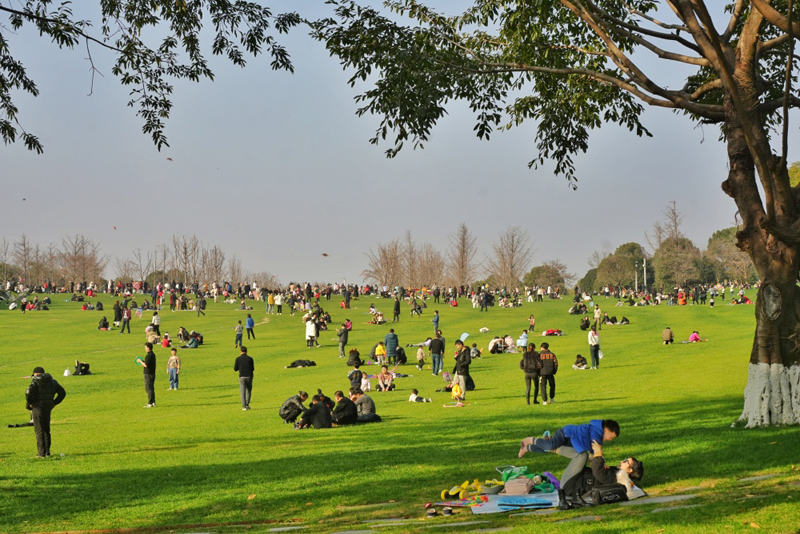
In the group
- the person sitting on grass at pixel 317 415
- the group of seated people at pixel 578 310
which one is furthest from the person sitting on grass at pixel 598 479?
the group of seated people at pixel 578 310

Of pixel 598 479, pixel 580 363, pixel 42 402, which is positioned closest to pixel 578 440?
pixel 598 479

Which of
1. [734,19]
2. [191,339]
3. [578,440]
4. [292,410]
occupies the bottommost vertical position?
[292,410]

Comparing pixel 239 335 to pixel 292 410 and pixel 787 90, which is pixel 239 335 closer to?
pixel 292 410

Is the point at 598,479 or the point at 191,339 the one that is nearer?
the point at 598,479

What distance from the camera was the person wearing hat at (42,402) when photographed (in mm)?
17641

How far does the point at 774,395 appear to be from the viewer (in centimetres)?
1617

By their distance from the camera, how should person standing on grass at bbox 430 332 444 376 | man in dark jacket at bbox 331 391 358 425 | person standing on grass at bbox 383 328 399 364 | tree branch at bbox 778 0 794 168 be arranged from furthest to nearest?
person standing on grass at bbox 383 328 399 364 → person standing on grass at bbox 430 332 444 376 → man in dark jacket at bbox 331 391 358 425 → tree branch at bbox 778 0 794 168

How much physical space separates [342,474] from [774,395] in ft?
26.9

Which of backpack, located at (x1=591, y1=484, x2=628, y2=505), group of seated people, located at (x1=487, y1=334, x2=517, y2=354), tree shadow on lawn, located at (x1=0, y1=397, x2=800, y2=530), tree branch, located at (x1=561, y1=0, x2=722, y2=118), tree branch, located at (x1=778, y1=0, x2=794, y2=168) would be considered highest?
tree branch, located at (x1=561, y1=0, x2=722, y2=118)

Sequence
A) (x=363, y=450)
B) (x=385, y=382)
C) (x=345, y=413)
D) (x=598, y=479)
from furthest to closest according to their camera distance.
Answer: (x=385, y=382) → (x=345, y=413) → (x=363, y=450) → (x=598, y=479)

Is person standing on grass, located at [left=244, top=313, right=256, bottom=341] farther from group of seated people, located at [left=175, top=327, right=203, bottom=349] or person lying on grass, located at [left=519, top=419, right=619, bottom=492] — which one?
person lying on grass, located at [left=519, top=419, right=619, bottom=492]

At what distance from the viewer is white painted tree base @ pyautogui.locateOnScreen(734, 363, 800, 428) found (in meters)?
15.9

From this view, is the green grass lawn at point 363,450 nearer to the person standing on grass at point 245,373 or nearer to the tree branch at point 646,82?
the person standing on grass at point 245,373

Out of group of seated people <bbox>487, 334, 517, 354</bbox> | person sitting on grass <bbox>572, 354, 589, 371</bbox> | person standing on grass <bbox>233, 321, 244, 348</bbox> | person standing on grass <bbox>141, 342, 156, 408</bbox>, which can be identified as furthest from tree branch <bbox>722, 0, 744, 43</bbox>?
person standing on grass <bbox>233, 321, 244, 348</bbox>
